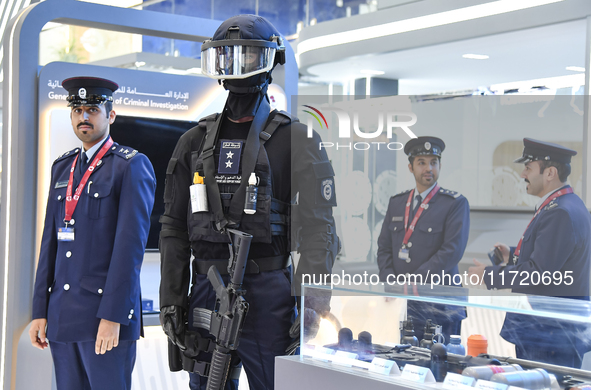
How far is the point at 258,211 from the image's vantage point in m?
2.03

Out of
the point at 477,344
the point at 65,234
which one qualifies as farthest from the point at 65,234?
the point at 477,344

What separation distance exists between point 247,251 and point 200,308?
0.26 meters

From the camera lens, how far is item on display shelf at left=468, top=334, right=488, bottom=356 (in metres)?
1.44

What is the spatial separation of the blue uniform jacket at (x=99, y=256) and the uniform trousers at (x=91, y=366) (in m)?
0.06

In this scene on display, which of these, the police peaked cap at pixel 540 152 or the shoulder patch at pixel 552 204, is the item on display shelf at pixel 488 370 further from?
the police peaked cap at pixel 540 152

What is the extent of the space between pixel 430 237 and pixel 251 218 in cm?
111

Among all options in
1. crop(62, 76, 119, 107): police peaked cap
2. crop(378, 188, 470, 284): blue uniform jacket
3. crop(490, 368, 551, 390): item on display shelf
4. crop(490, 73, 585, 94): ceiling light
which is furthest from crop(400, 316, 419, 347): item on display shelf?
crop(490, 73, 585, 94): ceiling light

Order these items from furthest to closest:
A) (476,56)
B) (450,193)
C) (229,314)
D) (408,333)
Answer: (476,56) < (450,193) < (229,314) < (408,333)

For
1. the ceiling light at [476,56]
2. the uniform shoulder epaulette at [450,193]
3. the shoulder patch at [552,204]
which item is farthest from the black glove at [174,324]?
the ceiling light at [476,56]

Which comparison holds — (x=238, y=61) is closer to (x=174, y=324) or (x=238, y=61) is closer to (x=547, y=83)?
(x=174, y=324)

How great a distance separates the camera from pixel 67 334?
2.41 meters

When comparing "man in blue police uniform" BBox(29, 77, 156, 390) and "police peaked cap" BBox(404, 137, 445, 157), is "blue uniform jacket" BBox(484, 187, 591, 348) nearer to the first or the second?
"police peaked cap" BBox(404, 137, 445, 157)

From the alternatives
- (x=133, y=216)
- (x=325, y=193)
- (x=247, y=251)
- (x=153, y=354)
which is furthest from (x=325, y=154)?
(x=153, y=354)

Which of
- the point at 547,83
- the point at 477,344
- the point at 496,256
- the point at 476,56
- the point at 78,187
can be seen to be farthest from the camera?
the point at 547,83
